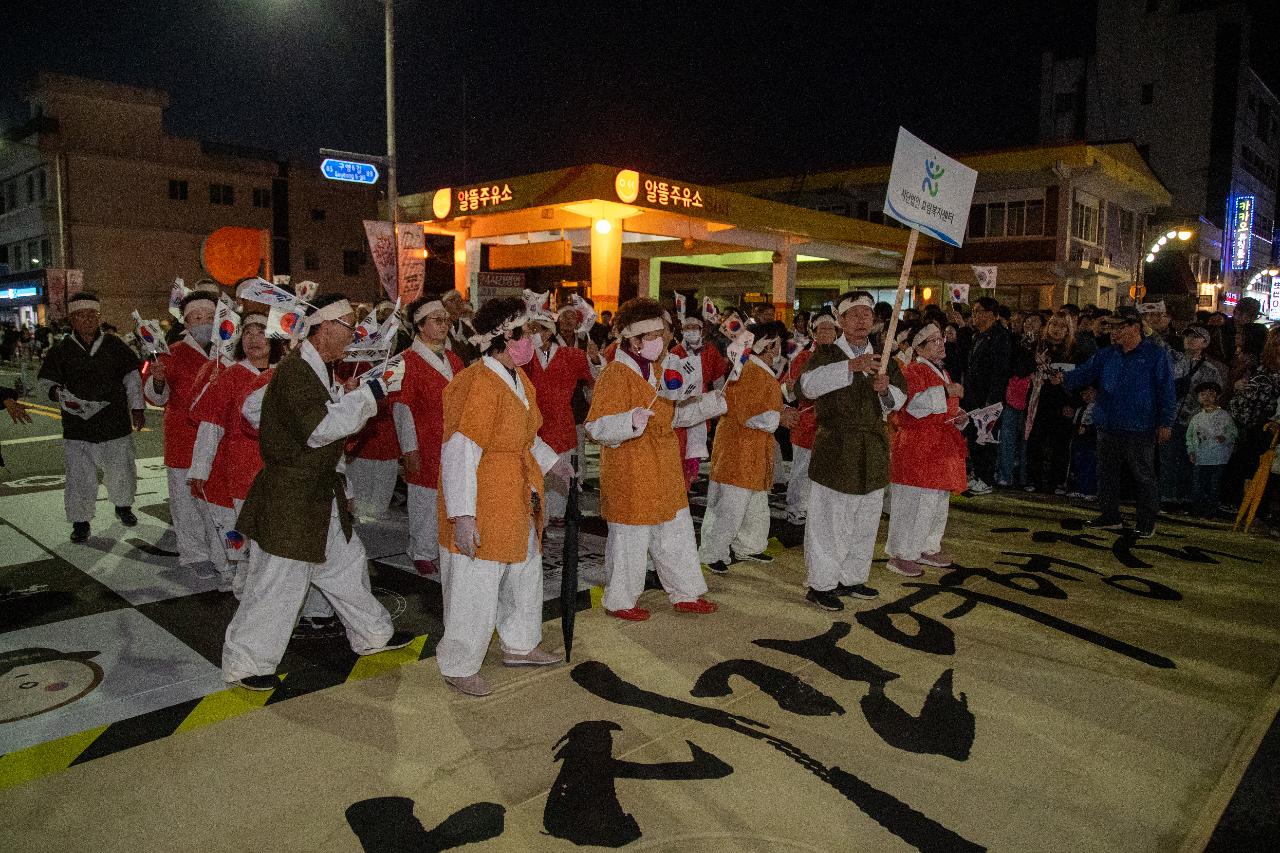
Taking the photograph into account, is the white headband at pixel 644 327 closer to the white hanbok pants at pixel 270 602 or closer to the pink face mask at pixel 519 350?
the pink face mask at pixel 519 350

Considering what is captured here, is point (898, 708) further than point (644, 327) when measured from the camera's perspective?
No

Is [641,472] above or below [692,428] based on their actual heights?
below

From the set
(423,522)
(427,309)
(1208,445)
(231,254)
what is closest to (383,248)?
(231,254)

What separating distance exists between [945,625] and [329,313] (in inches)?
149

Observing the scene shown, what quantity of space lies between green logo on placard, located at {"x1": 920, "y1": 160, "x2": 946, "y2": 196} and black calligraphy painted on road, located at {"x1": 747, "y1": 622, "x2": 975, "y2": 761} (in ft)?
9.15

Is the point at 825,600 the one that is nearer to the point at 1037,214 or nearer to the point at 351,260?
the point at 1037,214

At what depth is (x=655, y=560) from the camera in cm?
488

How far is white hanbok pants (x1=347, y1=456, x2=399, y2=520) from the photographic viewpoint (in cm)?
687

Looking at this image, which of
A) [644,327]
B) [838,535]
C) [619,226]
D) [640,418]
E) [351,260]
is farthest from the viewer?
[351,260]

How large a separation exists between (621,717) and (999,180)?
27.8 meters

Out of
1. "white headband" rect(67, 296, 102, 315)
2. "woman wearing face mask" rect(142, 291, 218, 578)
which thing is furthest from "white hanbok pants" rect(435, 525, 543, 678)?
"white headband" rect(67, 296, 102, 315)

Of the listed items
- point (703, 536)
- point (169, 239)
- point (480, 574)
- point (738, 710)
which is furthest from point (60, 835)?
point (169, 239)

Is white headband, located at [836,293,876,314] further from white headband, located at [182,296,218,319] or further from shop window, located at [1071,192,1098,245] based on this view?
shop window, located at [1071,192,1098,245]

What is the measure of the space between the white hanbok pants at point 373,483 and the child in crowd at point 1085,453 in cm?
712
